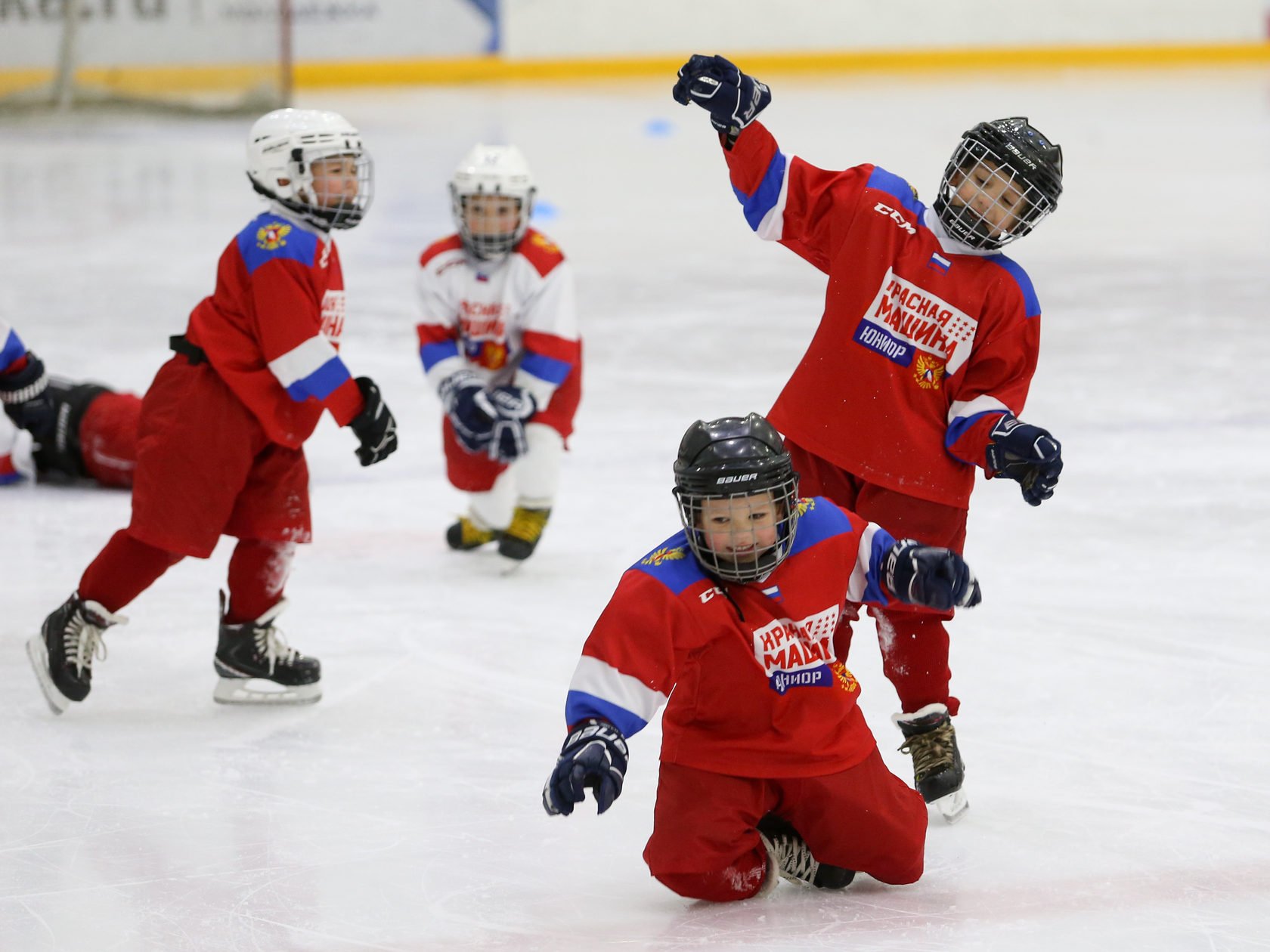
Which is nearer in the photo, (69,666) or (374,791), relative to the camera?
(374,791)

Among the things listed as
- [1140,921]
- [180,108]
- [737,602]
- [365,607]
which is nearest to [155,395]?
[365,607]

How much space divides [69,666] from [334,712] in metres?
0.44

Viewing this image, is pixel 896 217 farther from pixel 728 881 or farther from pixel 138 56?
pixel 138 56

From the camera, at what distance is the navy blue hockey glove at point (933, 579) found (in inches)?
84.6

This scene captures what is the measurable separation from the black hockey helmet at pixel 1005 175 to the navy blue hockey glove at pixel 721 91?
30 centimetres

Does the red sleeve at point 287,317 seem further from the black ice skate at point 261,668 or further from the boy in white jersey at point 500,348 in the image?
the boy in white jersey at point 500,348

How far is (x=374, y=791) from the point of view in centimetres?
267

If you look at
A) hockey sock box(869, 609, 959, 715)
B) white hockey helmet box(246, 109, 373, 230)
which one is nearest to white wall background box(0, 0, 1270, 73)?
white hockey helmet box(246, 109, 373, 230)

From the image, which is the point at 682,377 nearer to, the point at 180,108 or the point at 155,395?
the point at 155,395

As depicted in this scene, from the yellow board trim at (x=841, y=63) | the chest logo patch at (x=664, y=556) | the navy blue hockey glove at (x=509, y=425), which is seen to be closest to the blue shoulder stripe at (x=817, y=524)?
the chest logo patch at (x=664, y=556)

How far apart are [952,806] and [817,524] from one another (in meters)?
0.53

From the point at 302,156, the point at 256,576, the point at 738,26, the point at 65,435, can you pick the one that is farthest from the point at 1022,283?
the point at 738,26

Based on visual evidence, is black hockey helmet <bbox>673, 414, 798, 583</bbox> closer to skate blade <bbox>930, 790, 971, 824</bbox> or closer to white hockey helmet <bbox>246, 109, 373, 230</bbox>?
skate blade <bbox>930, 790, 971, 824</bbox>

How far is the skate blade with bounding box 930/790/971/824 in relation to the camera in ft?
8.31
